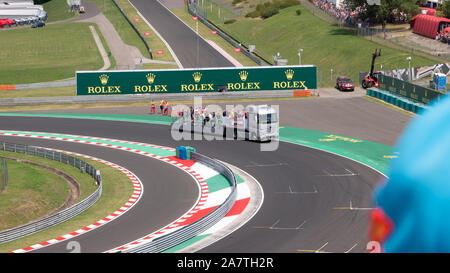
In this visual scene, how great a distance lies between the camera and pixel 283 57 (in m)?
97.8

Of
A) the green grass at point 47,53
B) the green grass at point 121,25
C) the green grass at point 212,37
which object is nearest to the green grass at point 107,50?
the green grass at point 47,53

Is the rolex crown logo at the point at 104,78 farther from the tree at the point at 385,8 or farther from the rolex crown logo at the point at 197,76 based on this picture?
the tree at the point at 385,8

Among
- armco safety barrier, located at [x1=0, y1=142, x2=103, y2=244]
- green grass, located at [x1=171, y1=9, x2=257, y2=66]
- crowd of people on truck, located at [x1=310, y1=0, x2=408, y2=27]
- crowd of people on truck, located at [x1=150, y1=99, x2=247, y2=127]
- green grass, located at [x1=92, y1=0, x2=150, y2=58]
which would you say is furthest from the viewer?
green grass, located at [x1=92, y1=0, x2=150, y2=58]

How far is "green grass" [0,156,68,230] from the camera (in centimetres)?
Result: 2894

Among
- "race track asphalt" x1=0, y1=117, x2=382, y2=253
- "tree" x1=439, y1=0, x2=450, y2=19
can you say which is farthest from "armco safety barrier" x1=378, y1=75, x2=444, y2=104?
"tree" x1=439, y1=0, x2=450, y2=19

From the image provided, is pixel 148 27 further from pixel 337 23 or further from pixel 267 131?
pixel 267 131

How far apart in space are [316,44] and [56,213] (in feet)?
246

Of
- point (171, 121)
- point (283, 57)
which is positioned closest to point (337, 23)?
point (283, 57)

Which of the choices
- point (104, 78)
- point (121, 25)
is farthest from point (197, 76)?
point (121, 25)

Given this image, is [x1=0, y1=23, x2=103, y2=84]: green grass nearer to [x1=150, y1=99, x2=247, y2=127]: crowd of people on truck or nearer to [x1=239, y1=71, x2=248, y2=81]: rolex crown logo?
[x1=239, y1=71, x2=248, y2=81]: rolex crown logo

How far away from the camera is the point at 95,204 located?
3173cm

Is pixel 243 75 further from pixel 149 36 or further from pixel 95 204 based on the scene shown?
pixel 149 36

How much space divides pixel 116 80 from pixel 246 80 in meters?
13.2

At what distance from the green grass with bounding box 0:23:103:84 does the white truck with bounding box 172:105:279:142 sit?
3614 cm
